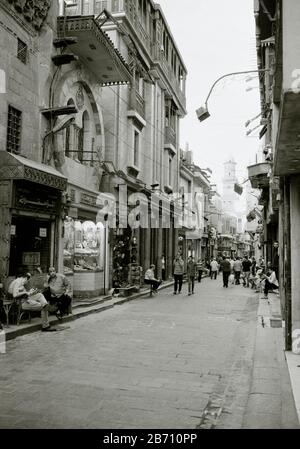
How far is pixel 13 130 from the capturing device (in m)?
12.5

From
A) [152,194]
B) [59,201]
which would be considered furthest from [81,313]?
[152,194]

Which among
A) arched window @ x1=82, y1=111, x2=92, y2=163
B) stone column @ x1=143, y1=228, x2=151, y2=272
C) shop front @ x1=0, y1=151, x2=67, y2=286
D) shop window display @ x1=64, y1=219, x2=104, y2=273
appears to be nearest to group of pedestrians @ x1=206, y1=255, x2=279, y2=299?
stone column @ x1=143, y1=228, x2=151, y2=272

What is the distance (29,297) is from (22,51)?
22.4 ft

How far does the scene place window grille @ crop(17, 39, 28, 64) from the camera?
12769mm

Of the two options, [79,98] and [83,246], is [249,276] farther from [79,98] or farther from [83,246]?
[79,98]

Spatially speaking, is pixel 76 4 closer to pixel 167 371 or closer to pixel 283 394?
pixel 167 371

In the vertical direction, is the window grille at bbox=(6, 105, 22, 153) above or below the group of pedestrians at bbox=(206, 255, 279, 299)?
above

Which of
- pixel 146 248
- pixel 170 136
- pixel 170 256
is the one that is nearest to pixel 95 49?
pixel 146 248

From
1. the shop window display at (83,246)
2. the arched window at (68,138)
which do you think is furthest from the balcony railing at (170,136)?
the arched window at (68,138)

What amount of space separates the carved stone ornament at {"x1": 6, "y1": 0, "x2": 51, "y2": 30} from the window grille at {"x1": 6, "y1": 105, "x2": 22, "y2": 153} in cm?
268

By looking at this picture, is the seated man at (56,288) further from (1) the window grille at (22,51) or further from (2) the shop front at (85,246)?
(1) the window grille at (22,51)
